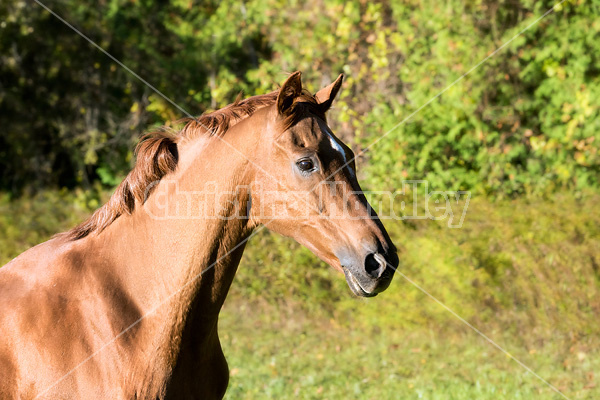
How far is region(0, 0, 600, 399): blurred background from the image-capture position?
650cm

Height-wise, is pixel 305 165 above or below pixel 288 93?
below

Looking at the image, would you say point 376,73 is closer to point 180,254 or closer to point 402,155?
point 402,155

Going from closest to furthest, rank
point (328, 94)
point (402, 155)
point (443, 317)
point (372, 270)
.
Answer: point (372, 270) → point (328, 94) → point (443, 317) → point (402, 155)

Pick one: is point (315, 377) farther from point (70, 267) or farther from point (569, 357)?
point (70, 267)

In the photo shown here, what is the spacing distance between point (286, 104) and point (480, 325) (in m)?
5.17

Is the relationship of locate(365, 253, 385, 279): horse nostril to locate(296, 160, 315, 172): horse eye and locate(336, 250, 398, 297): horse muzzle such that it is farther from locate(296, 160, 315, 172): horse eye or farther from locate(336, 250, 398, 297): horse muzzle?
locate(296, 160, 315, 172): horse eye

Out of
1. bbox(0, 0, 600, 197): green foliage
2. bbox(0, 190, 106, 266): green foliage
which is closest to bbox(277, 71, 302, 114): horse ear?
bbox(0, 0, 600, 197): green foliage

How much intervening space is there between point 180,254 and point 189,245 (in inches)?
2.5

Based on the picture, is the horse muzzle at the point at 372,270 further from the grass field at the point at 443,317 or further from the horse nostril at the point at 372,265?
the grass field at the point at 443,317

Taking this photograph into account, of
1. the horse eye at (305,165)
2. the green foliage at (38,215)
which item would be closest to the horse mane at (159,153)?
the horse eye at (305,165)

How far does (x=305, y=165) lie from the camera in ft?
9.26

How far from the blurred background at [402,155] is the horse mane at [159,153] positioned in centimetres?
100

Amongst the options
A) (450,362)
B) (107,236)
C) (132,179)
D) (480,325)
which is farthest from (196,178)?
(480,325)

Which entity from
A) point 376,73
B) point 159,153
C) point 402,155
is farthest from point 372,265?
point 376,73
